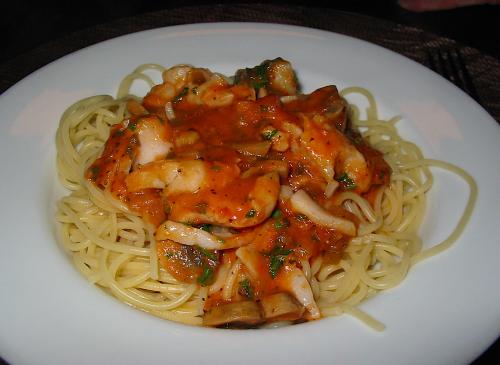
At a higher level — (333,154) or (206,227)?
(333,154)

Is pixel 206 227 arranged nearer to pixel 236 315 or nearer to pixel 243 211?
pixel 243 211

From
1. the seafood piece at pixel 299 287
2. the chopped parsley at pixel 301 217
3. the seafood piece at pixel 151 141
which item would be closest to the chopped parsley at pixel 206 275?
the seafood piece at pixel 299 287

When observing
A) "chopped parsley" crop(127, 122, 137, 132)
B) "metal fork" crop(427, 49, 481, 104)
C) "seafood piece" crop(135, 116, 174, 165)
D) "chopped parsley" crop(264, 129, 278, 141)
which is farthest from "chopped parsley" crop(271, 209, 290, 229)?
"metal fork" crop(427, 49, 481, 104)

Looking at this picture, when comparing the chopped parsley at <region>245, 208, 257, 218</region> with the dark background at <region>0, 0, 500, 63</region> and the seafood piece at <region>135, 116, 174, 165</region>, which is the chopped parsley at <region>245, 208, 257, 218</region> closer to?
the seafood piece at <region>135, 116, 174, 165</region>

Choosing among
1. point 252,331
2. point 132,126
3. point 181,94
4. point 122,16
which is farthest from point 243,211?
point 122,16

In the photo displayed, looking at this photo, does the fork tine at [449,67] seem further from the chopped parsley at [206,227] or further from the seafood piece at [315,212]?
the chopped parsley at [206,227]

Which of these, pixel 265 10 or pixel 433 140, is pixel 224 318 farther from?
pixel 265 10
